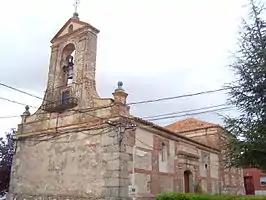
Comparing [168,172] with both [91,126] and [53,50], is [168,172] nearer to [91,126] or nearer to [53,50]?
[91,126]

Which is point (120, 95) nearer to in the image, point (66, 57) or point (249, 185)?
point (66, 57)

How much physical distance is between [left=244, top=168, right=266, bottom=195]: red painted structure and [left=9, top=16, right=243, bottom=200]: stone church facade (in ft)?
57.9

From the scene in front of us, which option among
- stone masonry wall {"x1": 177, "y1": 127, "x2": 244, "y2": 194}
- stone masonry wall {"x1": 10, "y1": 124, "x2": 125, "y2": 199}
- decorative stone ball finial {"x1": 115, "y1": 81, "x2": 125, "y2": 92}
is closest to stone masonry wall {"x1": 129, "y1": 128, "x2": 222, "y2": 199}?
stone masonry wall {"x1": 10, "y1": 124, "x2": 125, "y2": 199}

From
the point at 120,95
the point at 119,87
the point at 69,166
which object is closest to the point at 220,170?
the point at 120,95

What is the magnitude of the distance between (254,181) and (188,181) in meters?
20.7

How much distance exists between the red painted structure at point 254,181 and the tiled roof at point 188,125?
12.1m

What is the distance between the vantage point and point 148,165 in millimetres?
14156

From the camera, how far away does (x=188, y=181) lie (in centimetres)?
1756

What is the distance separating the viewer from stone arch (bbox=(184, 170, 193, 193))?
56.7ft

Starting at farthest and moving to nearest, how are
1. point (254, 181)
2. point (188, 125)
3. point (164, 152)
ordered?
point (254, 181) < point (188, 125) < point (164, 152)

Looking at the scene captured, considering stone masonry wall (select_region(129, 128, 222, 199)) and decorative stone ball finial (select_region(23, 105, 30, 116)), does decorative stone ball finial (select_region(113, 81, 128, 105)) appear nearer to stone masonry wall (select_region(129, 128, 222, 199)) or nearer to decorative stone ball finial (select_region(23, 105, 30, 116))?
stone masonry wall (select_region(129, 128, 222, 199))

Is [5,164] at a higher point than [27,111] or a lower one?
lower

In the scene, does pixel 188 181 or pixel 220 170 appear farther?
pixel 220 170

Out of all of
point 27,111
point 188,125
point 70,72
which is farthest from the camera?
point 188,125
